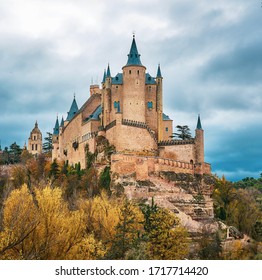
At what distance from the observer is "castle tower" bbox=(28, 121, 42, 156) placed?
3078 inches

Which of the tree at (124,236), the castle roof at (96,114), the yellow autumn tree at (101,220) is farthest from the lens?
the castle roof at (96,114)

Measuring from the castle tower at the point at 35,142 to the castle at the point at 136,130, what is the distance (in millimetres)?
22020

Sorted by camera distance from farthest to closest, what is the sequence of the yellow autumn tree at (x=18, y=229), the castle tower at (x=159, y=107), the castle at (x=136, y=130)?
the castle tower at (x=159, y=107) < the castle at (x=136, y=130) < the yellow autumn tree at (x=18, y=229)

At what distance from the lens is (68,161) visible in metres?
57.7

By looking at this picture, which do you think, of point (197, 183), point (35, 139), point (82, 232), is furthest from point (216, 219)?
point (35, 139)

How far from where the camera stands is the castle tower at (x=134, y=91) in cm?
5209

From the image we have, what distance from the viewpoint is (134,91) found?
52.3 meters

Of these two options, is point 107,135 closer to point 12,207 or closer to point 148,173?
point 148,173

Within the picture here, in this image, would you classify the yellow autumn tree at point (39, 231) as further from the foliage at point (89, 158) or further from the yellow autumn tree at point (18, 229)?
the foliage at point (89, 158)

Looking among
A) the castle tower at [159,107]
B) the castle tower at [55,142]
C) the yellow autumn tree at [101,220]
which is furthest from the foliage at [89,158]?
the yellow autumn tree at [101,220]

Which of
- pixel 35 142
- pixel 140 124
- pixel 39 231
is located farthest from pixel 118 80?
pixel 39 231

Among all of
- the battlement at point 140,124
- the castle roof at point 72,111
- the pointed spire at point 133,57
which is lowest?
the battlement at point 140,124

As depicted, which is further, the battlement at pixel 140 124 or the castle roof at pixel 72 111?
the castle roof at pixel 72 111
